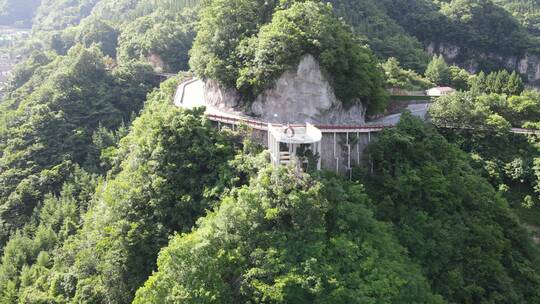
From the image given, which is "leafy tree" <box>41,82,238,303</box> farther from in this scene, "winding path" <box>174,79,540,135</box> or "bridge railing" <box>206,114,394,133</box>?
"winding path" <box>174,79,540,135</box>

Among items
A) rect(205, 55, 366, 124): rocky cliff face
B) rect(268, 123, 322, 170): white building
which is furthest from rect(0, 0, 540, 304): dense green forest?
rect(268, 123, 322, 170): white building

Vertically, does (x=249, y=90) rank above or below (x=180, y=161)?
above

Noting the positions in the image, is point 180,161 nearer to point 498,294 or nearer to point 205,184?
point 205,184

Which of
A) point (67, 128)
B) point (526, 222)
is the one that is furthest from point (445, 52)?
point (67, 128)

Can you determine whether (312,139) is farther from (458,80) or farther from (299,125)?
(458,80)

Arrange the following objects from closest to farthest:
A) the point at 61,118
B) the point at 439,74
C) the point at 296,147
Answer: the point at 296,147 → the point at 439,74 → the point at 61,118

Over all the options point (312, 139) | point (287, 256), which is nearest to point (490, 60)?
point (312, 139)
